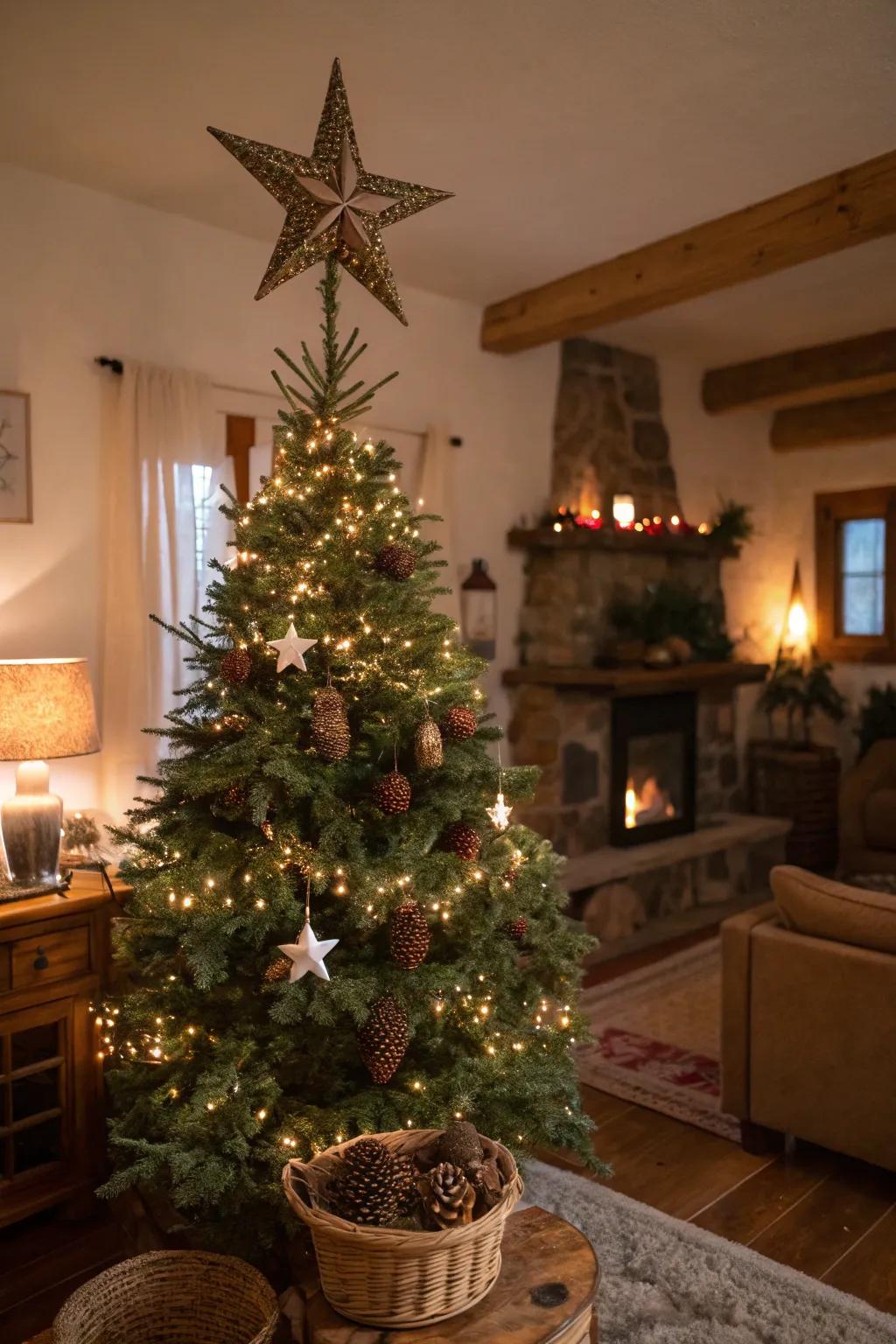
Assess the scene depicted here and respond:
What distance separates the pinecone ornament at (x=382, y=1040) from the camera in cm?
192

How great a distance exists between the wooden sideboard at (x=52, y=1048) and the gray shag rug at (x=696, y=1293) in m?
1.14

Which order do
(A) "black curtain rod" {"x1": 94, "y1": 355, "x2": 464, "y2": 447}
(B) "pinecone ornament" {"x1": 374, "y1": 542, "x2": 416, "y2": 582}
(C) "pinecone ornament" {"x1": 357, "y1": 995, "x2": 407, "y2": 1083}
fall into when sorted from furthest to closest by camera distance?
(A) "black curtain rod" {"x1": 94, "y1": 355, "x2": 464, "y2": 447}
(B) "pinecone ornament" {"x1": 374, "y1": 542, "x2": 416, "y2": 582}
(C) "pinecone ornament" {"x1": 357, "y1": 995, "x2": 407, "y2": 1083}

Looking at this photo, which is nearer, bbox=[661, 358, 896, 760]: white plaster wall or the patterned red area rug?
the patterned red area rug

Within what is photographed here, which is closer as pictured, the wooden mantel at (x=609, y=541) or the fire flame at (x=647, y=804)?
the wooden mantel at (x=609, y=541)

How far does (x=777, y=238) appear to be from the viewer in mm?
3359

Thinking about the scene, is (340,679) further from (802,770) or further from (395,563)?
(802,770)

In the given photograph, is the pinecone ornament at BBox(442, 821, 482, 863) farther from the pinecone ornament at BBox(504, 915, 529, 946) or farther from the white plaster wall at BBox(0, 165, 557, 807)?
the white plaster wall at BBox(0, 165, 557, 807)

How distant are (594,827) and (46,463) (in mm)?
2938

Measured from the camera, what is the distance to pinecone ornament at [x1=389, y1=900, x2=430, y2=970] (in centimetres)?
195

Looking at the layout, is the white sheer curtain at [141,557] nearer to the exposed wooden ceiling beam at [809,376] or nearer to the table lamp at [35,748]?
the table lamp at [35,748]

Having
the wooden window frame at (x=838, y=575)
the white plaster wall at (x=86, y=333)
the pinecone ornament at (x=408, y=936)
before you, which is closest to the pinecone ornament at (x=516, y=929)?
the pinecone ornament at (x=408, y=936)

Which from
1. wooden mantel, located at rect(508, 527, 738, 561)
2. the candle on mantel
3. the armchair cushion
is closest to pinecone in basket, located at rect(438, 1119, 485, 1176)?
the armchair cushion

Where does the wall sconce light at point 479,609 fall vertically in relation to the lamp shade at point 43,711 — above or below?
above

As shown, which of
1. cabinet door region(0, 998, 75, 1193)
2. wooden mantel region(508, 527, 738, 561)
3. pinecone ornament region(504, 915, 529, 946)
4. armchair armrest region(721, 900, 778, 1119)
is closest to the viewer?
pinecone ornament region(504, 915, 529, 946)
